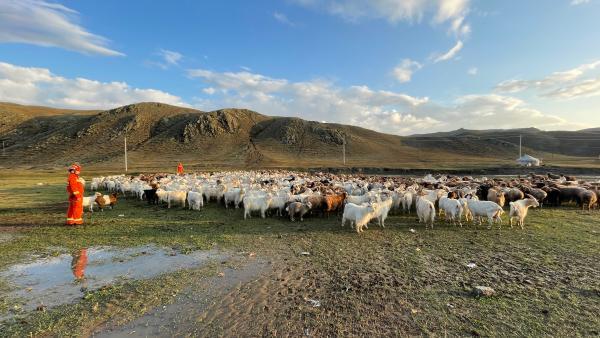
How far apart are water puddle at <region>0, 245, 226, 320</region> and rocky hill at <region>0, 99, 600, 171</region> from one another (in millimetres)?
64447

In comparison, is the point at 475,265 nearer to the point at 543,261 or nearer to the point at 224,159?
the point at 543,261

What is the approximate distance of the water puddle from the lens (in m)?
7.19

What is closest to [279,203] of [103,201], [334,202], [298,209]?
[298,209]

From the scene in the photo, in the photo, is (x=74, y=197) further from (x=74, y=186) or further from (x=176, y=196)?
(x=176, y=196)

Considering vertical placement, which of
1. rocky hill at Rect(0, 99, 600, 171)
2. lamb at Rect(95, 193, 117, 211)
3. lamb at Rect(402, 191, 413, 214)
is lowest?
lamb at Rect(95, 193, 117, 211)

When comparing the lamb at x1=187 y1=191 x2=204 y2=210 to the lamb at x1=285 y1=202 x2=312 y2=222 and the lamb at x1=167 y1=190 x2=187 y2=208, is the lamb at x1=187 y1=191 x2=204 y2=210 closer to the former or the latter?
the lamb at x1=167 y1=190 x2=187 y2=208

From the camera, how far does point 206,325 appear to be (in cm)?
592

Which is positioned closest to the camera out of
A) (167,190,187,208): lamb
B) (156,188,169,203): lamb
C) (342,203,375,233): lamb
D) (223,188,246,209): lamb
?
(342,203,375,233): lamb

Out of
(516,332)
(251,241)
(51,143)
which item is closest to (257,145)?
(51,143)

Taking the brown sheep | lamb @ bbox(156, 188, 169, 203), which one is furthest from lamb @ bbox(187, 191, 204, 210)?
the brown sheep

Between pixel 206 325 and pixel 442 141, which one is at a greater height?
pixel 442 141

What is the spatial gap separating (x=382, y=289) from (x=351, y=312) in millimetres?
1275

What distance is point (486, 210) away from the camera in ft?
43.3

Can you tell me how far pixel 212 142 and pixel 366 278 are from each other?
91.0 meters
